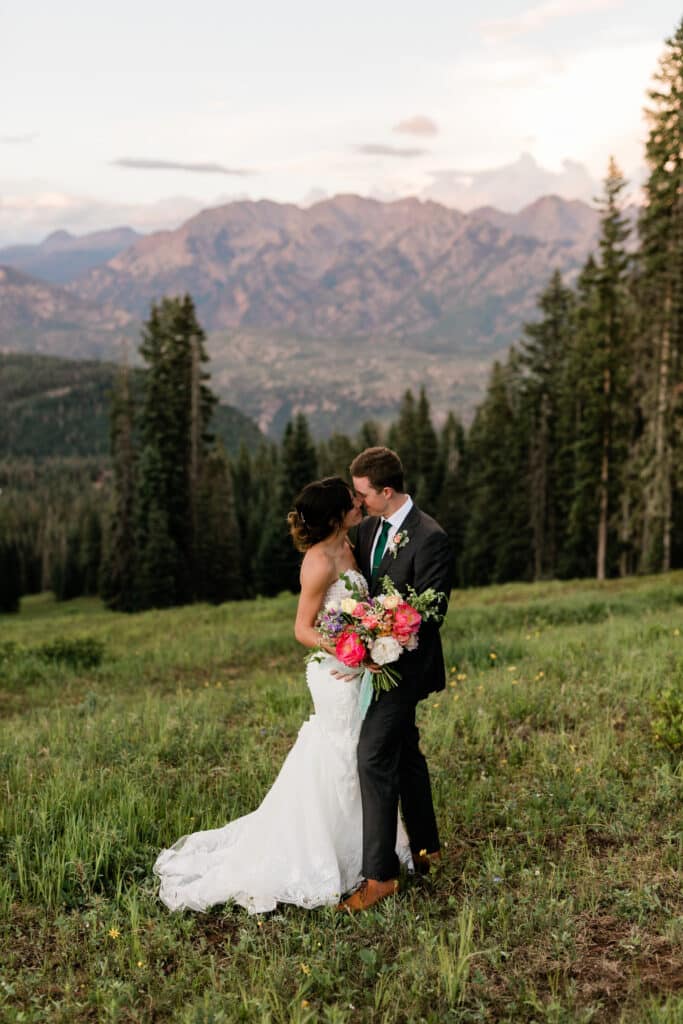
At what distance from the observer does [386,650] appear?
5164 mm

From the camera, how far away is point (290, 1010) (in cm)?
427

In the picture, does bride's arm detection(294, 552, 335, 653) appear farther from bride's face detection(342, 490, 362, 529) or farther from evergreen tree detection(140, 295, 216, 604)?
evergreen tree detection(140, 295, 216, 604)

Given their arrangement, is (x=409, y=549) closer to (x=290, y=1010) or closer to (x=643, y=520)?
(x=290, y=1010)

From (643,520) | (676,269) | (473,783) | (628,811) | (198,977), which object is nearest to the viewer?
(198,977)

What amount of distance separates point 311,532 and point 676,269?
104 feet

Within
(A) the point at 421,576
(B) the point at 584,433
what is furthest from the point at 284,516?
(A) the point at 421,576

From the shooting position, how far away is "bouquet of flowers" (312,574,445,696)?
16.9 feet

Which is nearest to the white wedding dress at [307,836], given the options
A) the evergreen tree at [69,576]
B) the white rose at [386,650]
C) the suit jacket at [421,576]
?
the suit jacket at [421,576]

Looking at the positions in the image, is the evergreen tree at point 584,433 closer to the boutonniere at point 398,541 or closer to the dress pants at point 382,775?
the boutonniere at point 398,541

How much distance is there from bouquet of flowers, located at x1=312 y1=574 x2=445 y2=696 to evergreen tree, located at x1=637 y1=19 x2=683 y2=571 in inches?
1188

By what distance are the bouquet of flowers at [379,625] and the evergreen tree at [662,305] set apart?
30.2 metres

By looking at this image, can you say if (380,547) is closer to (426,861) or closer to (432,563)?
(432,563)

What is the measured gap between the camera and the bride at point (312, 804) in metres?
5.60

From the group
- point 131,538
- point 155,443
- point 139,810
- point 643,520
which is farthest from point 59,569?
point 139,810
